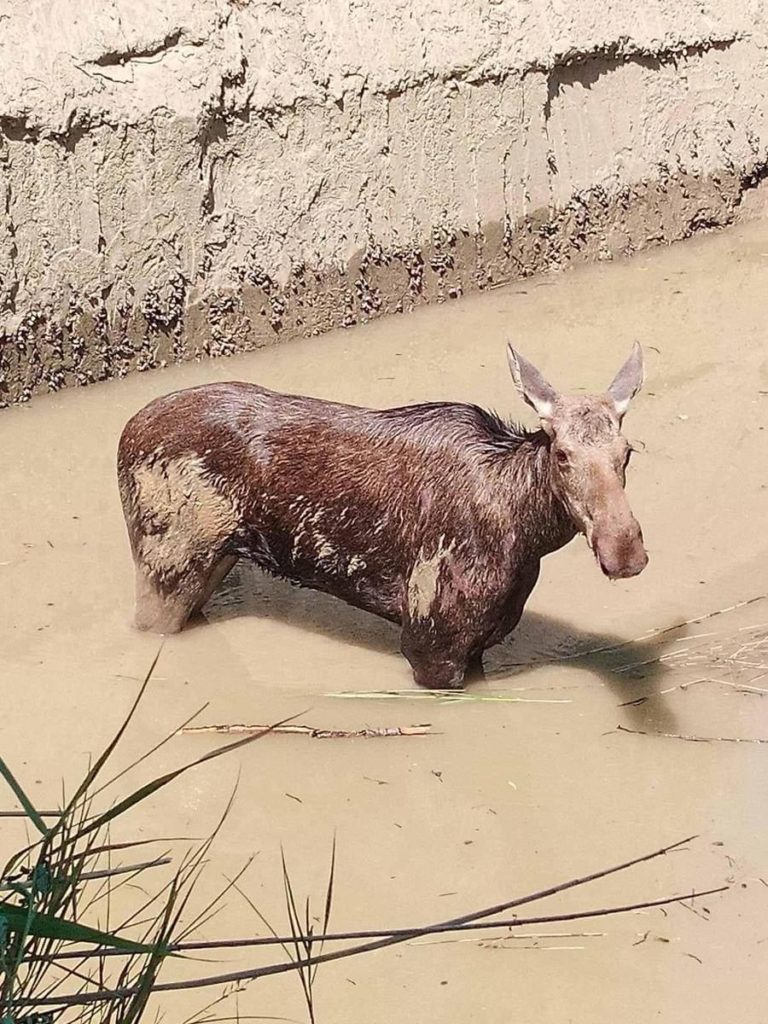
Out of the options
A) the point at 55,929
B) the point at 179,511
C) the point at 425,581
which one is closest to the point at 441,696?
the point at 425,581

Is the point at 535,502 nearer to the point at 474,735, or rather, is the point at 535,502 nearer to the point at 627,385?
the point at 627,385

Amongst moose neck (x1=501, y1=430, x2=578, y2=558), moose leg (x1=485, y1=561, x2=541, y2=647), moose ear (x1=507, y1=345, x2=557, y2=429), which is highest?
moose ear (x1=507, y1=345, x2=557, y2=429)

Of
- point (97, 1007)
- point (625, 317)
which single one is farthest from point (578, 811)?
point (625, 317)

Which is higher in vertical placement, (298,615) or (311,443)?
(311,443)

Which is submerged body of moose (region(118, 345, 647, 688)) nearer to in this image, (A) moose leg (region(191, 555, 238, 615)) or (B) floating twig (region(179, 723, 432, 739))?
(A) moose leg (region(191, 555, 238, 615))

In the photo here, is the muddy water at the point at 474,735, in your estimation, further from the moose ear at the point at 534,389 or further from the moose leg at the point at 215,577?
the moose ear at the point at 534,389

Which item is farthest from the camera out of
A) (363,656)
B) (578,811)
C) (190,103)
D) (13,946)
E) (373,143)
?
(373,143)

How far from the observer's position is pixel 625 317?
897 centimetres

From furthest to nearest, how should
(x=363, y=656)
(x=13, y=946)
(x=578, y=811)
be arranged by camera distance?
(x=363, y=656)
(x=578, y=811)
(x=13, y=946)

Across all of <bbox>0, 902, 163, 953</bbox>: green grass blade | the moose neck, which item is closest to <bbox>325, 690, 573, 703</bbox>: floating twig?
the moose neck

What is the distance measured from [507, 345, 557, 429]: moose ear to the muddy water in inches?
42.9

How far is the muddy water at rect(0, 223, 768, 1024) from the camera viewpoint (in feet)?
14.3

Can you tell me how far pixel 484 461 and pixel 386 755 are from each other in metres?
1.05

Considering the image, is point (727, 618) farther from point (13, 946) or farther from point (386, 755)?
point (13, 946)
